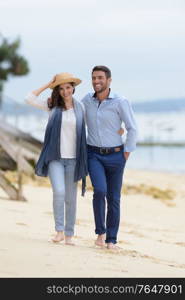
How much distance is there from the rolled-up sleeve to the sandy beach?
1020 millimetres

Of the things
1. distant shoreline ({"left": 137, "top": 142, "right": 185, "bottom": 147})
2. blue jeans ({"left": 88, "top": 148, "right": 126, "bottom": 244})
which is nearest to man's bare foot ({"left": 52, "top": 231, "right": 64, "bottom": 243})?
blue jeans ({"left": 88, "top": 148, "right": 126, "bottom": 244})

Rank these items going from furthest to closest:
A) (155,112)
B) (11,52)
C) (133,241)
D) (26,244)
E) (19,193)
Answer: (155,112), (11,52), (19,193), (133,241), (26,244)

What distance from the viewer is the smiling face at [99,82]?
7664mm

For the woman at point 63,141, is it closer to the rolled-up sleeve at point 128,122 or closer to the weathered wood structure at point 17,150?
the rolled-up sleeve at point 128,122

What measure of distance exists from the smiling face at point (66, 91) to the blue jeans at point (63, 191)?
0.58 m

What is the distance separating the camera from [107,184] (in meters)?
7.92

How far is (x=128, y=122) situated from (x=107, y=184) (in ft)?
2.15

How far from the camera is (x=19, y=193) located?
1273 cm

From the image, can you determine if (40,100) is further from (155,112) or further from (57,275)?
(155,112)

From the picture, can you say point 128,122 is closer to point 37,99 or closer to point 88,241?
point 37,99

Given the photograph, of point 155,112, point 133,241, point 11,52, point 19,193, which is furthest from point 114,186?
point 155,112

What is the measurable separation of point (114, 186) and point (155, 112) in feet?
312

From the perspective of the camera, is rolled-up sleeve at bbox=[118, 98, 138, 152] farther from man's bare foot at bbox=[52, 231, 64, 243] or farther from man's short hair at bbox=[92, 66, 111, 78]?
man's bare foot at bbox=[52, 231, 64, 243]

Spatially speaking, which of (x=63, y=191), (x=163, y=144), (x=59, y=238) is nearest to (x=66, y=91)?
(x=63, y=191)
